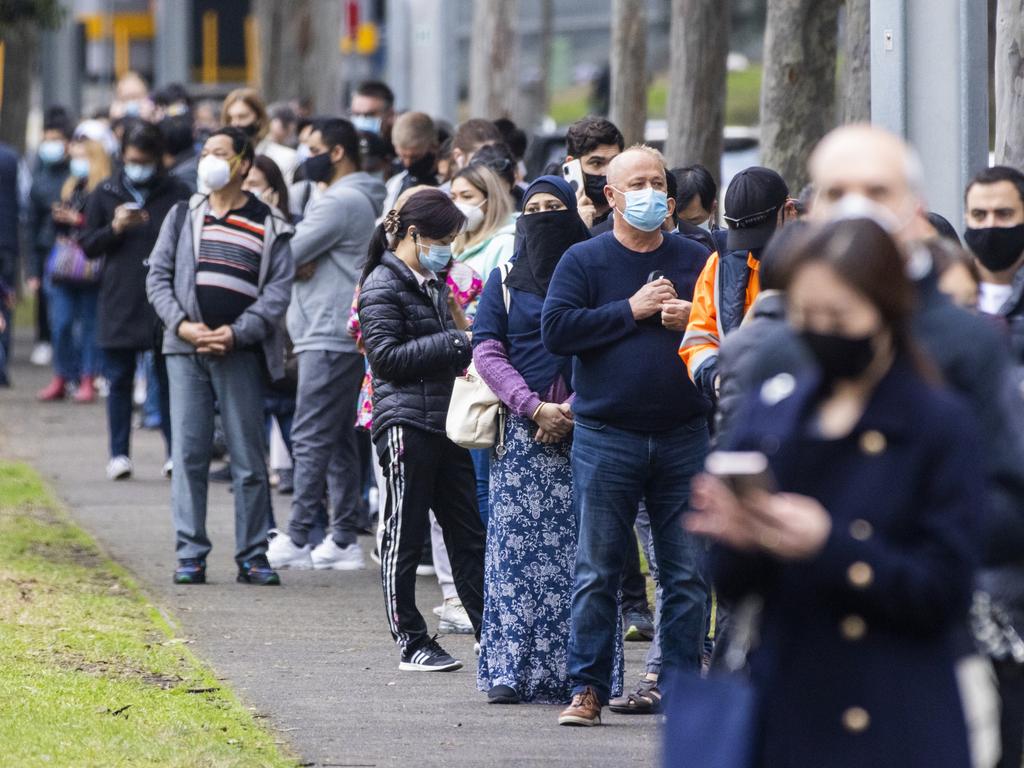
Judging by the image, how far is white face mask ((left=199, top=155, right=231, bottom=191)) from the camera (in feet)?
31.4

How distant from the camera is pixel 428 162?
11.1 m

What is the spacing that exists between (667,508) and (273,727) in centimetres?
151

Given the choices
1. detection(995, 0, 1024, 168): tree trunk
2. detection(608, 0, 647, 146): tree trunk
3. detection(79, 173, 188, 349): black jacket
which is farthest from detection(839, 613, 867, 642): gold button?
detection(608, 0, 647, 146): tree trunk

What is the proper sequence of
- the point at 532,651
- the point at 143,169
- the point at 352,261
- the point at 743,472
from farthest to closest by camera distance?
the point at 143,169, the point at 352,261, the point at 532,651, the point at 743,472

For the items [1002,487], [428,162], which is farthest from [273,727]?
[428,162]

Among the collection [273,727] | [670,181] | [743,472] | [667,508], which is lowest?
[273,727]

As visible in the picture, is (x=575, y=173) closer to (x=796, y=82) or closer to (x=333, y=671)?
(x=333, y=671)

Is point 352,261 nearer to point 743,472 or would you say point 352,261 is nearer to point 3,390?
point 743,472

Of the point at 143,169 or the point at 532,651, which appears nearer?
the point at 532,651

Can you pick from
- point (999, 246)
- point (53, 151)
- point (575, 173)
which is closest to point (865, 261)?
point (999, 246)

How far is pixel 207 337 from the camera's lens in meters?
9.56

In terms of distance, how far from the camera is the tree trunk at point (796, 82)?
11352mm

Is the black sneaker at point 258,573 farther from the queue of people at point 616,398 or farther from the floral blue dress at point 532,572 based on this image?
the floral blue dress at point 532,572

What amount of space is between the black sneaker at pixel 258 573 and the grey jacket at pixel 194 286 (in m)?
0.88
